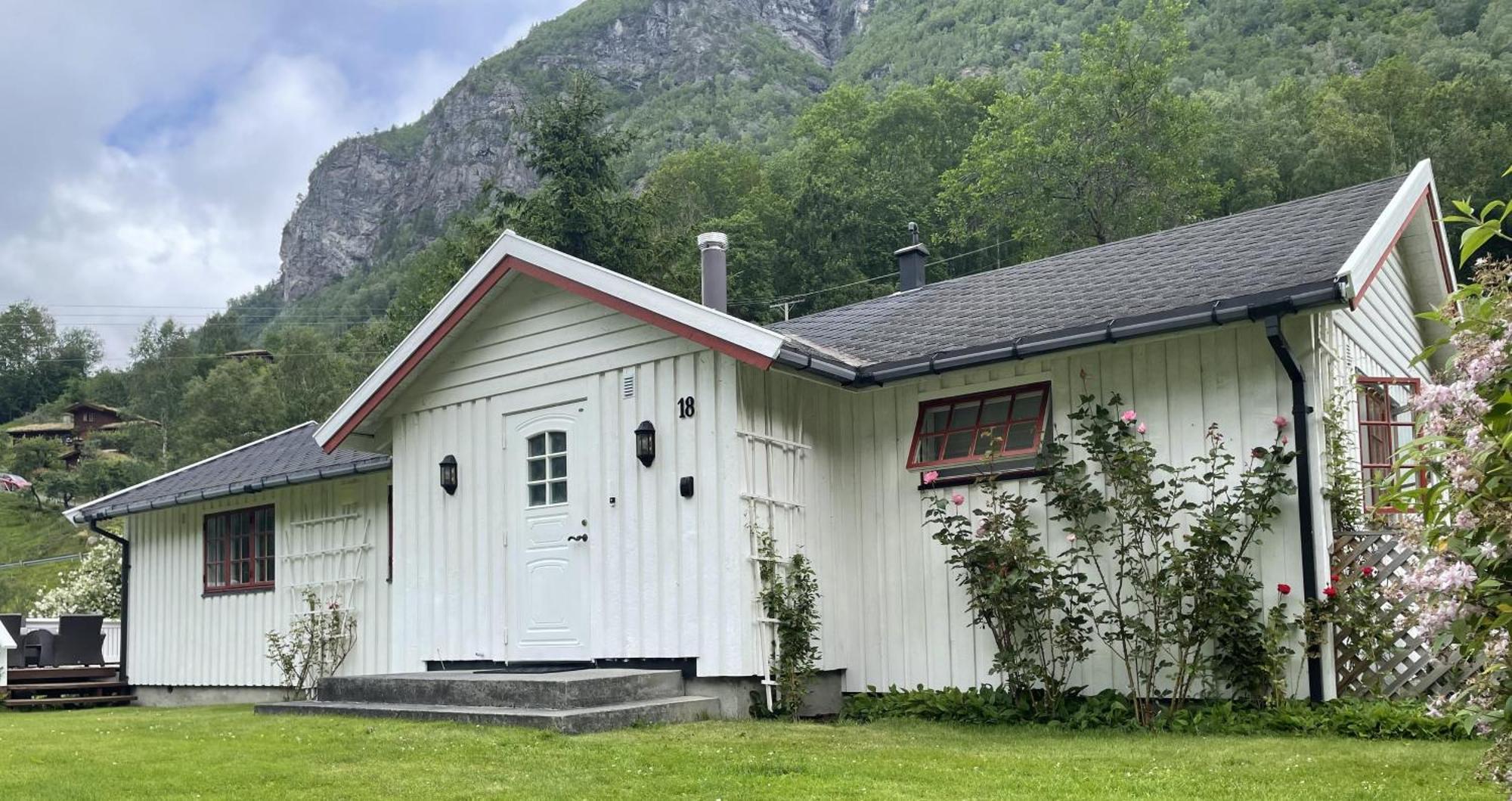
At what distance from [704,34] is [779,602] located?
296 feet

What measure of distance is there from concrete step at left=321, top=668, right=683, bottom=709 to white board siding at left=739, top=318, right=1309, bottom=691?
1.55m

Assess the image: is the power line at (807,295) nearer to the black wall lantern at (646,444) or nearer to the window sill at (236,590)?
the window sill at (236,590)

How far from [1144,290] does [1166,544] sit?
2.21 meters

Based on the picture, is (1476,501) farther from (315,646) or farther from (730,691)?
(315,646)

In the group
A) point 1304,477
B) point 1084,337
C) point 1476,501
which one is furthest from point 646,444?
point 1476,501

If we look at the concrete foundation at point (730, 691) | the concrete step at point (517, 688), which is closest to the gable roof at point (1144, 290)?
the concrete foundation at point (730, 691)

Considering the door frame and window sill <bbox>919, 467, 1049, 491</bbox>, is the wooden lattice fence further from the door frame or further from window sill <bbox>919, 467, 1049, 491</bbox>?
the door frame

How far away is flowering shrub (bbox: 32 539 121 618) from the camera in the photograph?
78.5ft

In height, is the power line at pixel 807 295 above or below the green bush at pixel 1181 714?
above

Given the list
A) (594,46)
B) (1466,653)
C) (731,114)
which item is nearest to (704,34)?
(594,46)

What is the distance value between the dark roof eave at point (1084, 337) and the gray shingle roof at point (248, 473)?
542 cm

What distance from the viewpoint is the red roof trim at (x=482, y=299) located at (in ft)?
30.3

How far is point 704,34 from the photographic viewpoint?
9488 centimetres

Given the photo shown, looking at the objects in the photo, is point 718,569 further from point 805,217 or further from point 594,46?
point 594,46
